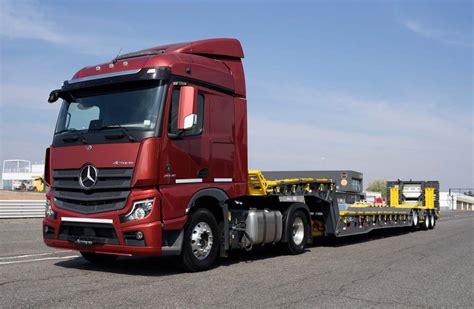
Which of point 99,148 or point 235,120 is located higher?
point 235,120

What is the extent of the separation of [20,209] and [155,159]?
17274 mm

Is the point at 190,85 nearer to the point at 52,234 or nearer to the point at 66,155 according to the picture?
the point at 66,155

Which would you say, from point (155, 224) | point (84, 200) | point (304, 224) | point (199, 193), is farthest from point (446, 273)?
point (84, 200)

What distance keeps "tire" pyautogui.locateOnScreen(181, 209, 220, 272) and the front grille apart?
1192mm

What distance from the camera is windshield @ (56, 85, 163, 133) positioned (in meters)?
7.38

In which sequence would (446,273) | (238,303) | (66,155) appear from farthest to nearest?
(446,273) → (66,155) → (238,303)

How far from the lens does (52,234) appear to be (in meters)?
7.93

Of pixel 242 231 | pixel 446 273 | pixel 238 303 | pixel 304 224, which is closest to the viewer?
pixel 238 303

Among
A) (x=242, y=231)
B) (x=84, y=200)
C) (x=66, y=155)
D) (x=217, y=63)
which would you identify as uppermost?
(x=217, y=63)

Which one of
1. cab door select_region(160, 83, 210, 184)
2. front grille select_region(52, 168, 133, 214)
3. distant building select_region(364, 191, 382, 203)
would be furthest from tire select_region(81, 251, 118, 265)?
distant building select_region(364, 191, 382, 203)

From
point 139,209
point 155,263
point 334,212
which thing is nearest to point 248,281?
point 139,209

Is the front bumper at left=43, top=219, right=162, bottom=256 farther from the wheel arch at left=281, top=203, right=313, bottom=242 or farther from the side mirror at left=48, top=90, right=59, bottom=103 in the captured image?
the wheel arch at left=281, top=203, right=313, bottom=242

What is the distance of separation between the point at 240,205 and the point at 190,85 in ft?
8.61

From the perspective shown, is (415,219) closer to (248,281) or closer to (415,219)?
(415,219)
